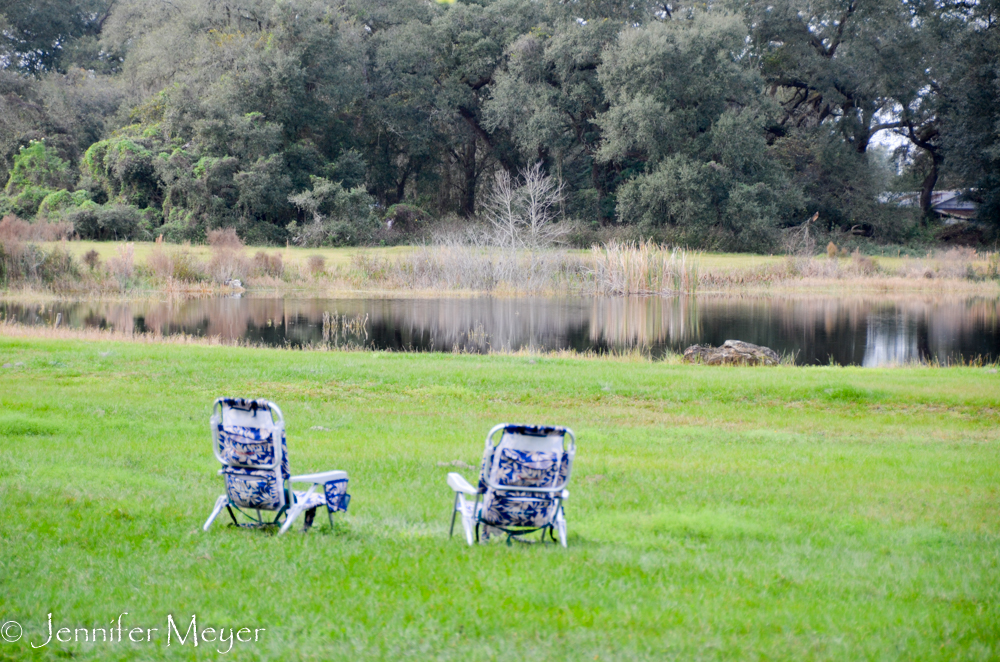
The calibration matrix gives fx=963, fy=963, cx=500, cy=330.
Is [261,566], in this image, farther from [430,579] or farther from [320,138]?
[320,138]

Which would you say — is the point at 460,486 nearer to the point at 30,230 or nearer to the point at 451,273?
the point at 451,273

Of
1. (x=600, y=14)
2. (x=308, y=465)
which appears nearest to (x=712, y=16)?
(x=600, y=14)

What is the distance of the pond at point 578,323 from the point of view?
30.9m

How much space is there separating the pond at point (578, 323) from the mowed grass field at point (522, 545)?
1550cm

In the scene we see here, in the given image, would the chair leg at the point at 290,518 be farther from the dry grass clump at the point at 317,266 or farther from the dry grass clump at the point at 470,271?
the dry grass clump at the point at 317,266

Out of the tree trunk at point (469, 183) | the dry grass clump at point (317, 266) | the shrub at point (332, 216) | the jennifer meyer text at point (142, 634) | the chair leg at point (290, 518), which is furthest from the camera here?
the tree trunk at point (469, 183)

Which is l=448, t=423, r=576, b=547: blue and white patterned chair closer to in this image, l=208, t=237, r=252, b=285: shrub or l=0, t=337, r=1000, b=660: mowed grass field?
l=0, t=337, r=1000, b=660: mowed grass field

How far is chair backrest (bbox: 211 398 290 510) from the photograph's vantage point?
267 inches

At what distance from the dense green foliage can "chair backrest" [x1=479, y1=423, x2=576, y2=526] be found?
181 ft

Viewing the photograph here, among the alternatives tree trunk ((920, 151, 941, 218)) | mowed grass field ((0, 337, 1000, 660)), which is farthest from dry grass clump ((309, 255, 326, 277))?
tree trunk ((920, 151, 941, 218))

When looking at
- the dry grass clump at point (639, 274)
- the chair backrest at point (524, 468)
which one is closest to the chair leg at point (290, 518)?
the chair backrest at point (524, 468)

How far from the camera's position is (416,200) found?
2963 inches

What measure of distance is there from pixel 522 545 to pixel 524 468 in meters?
0.68

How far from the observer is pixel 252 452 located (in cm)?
683
